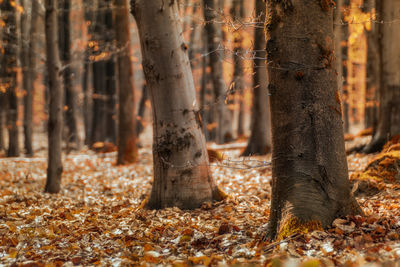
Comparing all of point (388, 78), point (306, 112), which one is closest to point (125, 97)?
point (388, 78)

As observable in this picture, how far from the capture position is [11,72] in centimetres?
1369

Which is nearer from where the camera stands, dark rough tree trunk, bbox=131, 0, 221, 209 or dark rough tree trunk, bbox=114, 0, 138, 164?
dark rough tree trunk, bbox=131, 0, 221, 209

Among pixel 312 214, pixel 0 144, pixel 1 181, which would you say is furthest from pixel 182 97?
pixel 0 144

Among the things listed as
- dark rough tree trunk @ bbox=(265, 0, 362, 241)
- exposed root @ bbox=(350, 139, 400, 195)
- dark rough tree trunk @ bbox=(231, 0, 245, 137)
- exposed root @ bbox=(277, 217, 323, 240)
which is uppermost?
dark rough tree trunk @ bbox=(231, 0, 245, 137)

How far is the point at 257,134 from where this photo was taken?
10.9 m

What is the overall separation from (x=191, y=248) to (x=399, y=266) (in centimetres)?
203

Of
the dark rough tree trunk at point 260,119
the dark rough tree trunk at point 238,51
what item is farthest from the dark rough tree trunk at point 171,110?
the dark rough tree trunk at point 260,119

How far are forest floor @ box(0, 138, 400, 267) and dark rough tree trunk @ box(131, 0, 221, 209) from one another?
33cm

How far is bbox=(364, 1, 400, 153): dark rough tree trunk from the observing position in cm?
784

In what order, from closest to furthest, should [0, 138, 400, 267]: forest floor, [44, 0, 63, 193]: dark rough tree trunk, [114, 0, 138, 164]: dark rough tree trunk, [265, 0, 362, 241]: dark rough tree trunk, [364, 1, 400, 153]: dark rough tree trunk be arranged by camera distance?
[0, 138, 400, 267]: forest floor → [265, 0, 362, 241]: dark rough tree trunk → [44, 0, 63, 193]: dark rough tree trunk → [364, 1, 400, 153]: dark rough tree trunk → [114, 0, 138, 164]: dark rough tree trunk

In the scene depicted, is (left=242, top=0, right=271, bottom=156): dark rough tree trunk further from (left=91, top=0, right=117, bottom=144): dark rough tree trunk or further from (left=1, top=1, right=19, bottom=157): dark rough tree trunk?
(left=1, top=1, right=19, bottom=157): dark rough tree trunk

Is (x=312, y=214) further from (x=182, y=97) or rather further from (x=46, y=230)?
(x=46, y=230)

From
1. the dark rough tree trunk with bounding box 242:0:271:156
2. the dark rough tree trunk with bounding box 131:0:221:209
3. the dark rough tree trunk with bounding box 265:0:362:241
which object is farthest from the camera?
the dark rough tree trunk with bounding box 242:0:271:156

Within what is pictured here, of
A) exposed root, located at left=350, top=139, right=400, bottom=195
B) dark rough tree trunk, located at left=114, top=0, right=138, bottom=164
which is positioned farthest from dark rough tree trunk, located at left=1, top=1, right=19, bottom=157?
exposed root, located at left=350, top=139, right=400, bottom=195
